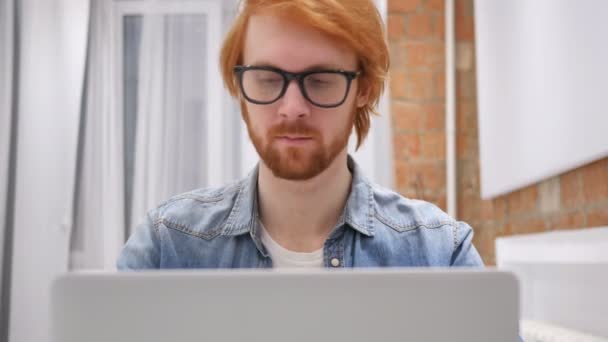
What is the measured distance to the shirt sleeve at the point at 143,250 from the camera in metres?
1.22

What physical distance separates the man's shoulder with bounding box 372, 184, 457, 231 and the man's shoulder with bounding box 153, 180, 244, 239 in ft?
0.90

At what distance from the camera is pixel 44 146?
115 inches

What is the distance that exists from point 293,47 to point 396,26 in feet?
6.29

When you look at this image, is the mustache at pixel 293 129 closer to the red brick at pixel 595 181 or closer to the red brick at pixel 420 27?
the red brick at pixel 595 181

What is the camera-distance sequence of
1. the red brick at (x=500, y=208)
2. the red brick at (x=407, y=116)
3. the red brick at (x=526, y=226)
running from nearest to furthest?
the red brick at (x=526, y=226)
the red brick at (x=500, y=208)
the red brick at (x=407, y=116)

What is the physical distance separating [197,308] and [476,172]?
2649 millimetres

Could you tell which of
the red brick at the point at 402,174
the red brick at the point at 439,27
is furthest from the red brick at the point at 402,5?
the red brick at the point at 402,174

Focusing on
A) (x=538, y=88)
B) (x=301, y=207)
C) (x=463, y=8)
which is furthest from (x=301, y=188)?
(x=463, y=8)

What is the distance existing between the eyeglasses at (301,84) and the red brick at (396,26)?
1.85 m

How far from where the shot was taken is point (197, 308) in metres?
0.49

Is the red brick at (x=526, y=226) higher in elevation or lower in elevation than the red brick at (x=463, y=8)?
lower

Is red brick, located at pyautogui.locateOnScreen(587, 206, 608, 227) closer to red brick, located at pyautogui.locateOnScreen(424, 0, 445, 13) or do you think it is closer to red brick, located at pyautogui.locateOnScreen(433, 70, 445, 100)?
red brick, located at pyautogui.locateOnScreen(433, 70, 445, 100)

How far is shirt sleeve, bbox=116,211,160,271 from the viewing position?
122cm

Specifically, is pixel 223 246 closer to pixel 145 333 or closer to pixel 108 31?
pixel 145 333
